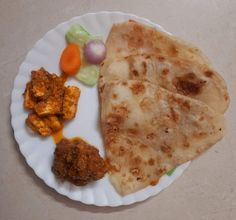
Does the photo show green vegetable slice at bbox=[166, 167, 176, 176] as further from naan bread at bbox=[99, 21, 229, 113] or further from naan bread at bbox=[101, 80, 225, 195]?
naan bread at bbox=[99, 21, 229, 113]

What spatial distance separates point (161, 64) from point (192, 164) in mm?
691

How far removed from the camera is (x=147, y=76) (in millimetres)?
2146

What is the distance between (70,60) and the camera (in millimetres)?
2158

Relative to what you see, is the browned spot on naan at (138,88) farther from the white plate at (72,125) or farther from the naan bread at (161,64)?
the white plate at (72,125)

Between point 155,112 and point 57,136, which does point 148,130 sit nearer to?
point 155,112

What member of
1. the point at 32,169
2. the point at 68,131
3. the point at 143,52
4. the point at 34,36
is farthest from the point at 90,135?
the point at 34,36

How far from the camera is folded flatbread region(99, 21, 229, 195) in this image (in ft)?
6.89

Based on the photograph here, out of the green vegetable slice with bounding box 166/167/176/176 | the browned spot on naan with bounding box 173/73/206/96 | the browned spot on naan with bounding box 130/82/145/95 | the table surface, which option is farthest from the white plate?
the browned spot on naan with bounding box 173/73/206/96

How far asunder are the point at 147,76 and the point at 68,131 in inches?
22.6

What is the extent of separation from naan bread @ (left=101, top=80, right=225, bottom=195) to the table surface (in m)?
0.22

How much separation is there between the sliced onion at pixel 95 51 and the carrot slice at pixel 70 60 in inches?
2.4

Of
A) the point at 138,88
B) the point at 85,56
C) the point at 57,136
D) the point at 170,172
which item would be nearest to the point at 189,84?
the point at 138,88

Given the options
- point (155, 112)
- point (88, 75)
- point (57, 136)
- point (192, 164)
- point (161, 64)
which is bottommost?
point (192, 164)

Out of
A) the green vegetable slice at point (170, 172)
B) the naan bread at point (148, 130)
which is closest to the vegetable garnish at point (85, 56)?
the naan bread at point (148, 130)
